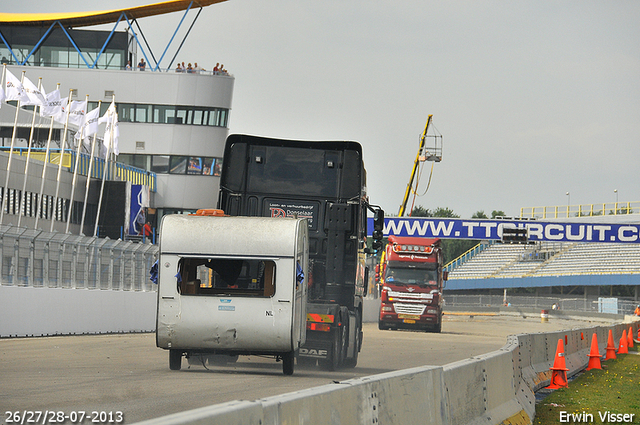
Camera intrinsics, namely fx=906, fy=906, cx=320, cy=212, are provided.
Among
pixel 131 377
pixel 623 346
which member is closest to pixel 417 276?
pixel 623 346

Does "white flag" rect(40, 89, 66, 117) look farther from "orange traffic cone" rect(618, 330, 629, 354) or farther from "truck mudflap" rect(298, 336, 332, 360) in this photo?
"truck mudflap" rect(298, 336, 332, 360)

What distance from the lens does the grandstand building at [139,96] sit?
64.0 m

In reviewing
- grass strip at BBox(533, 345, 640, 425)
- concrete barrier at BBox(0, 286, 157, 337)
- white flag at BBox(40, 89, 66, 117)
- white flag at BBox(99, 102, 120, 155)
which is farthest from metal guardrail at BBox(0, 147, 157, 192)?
grass strip at BBox(533, 345, 640, 425)

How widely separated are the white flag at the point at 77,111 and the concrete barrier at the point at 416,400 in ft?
126

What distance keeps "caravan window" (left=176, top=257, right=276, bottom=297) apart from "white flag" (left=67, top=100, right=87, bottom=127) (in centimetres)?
3454

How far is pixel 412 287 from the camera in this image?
38.6m

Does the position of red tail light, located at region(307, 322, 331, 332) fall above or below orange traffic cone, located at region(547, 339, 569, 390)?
above

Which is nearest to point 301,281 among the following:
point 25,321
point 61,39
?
point 25,321

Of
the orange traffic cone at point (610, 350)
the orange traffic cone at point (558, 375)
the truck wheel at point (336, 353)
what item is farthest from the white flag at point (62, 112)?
the orange traffic cone at point (558, 375)

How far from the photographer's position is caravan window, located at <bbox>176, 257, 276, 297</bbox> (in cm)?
1431

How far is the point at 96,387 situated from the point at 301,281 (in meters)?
3.93

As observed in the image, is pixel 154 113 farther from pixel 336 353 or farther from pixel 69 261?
pixel 336 353

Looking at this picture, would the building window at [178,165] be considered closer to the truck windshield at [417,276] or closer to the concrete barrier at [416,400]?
the truck windshield at [417,276]

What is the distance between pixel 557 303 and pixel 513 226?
16492mm
